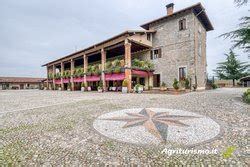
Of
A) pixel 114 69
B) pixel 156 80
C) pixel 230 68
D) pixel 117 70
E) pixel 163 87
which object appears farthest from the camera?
pixel 230 68

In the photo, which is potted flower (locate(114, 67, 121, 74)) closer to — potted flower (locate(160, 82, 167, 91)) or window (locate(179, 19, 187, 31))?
potted flower (locate(160, 82, 167, 91))

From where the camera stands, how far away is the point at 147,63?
733 inches

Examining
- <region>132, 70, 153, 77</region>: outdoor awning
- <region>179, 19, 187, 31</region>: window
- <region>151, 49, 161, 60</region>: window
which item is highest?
<region>179, 19, 187, 31</region>: window

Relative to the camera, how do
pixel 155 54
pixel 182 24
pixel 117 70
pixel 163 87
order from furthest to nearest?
pixel 155 54 < pixel 163 87 < pixel 182 24 < pixel 117 70

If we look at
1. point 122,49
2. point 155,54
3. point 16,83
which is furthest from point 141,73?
point 16,83

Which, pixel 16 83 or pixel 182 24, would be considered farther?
pixel 16 83

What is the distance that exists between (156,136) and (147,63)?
15.9 m

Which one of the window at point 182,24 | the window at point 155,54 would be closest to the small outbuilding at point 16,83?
the window at point 155,54

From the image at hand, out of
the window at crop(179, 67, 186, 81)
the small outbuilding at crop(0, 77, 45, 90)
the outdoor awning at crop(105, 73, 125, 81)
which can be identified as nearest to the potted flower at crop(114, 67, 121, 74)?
the outdoor awning at crop(105, 73, 125, 81)

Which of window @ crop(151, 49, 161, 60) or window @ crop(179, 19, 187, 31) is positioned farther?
window @ crop(151, 49, 161, 60)

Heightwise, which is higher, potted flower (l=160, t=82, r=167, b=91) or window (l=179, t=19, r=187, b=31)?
window (l=179, t=19, r=187, b=31)

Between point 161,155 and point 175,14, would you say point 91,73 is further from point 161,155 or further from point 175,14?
point 161,155

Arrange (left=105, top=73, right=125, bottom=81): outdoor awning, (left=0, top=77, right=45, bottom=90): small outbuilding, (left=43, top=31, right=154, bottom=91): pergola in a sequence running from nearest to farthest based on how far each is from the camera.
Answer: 1. (left=43, top=31, right=154, bottom=91): pergola
2. (left=105, top=73, right=125, bottom=81): outdoor awning
3. (left=0, top=77, right=45, bottom=90): small outbuilding

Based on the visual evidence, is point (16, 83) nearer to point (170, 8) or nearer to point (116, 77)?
point (116, 77)
